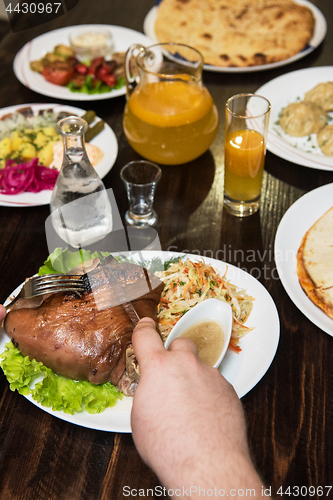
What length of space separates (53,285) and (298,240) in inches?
36.3

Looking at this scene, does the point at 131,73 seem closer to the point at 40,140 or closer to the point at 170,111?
the point at 170,111

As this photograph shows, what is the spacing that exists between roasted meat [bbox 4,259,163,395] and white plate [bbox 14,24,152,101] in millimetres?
1344

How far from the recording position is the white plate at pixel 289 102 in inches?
75.2

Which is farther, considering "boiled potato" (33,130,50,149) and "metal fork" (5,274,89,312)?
"boiled potato" (33,130,50,149)

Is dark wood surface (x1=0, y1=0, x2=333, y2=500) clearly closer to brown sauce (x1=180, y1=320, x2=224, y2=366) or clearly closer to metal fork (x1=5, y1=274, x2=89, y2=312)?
brown sauce (x1=180, y1=320, x2=224, y2=366)

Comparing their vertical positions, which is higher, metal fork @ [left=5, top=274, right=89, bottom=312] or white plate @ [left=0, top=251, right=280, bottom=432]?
metal fork @ [left=5, top=274, right=89, bottom=312]

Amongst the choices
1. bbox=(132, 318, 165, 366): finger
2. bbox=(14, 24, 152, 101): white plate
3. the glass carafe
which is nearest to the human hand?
bbox=(132, 318, 165, 366): finger

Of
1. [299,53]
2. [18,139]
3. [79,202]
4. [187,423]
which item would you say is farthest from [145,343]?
[299,53]

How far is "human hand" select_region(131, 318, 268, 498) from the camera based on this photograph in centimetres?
84

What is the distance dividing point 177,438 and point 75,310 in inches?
21.1

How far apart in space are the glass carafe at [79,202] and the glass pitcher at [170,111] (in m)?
0.34

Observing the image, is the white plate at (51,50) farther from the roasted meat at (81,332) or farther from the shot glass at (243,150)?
the roasted meat at (81,332)

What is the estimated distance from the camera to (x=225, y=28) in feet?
8.77

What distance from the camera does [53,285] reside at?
1272 millimetres
